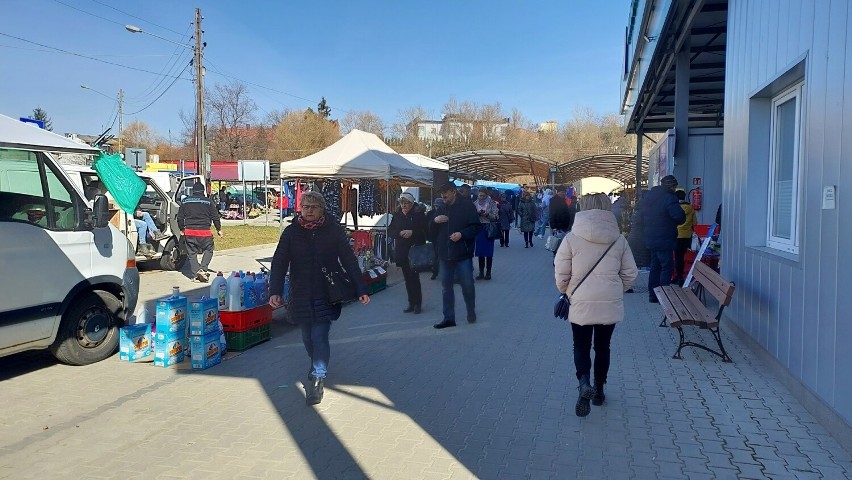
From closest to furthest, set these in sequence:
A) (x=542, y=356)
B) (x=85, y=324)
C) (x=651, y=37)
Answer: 1. (x=85, y=324)
2. (x=542, y=356)
3. (x=651, y=37)

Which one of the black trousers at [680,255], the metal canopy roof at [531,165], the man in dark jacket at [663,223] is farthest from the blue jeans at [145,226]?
the metal canopy roof at [531,165]

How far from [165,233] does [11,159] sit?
25.7 ft

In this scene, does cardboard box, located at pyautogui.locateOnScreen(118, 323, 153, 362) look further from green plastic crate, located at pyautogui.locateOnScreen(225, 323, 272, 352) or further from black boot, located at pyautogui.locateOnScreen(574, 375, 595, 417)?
black boot, located at pyautogui.locateOnScreen(574, 375, 595, 417)

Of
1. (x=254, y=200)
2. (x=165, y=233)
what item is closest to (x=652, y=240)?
(x=165, y=233)

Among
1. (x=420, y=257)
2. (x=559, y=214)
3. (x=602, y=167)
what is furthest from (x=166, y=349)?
(x=602, y=167)

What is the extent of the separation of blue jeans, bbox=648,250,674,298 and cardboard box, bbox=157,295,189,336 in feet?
21.9

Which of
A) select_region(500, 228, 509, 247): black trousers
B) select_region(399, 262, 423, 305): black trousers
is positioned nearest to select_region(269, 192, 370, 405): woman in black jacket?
select_region(399, 262, 423, 305): black trousers

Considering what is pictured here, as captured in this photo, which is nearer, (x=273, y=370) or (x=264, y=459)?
(x=264, y=459)

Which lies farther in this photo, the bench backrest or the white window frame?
the bench backrest

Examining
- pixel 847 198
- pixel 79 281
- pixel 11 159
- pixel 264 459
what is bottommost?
pixel 264 459

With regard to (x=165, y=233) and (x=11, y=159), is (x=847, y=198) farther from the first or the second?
(x=165, y=233)

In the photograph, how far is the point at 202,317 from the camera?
6426mm

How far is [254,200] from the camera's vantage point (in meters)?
42.8

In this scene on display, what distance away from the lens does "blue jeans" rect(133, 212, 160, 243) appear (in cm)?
1312
